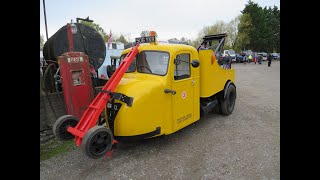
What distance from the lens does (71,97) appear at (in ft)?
17.4

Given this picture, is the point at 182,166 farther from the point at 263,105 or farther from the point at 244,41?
the point at 244,41

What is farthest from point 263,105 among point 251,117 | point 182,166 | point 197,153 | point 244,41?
point 244,41

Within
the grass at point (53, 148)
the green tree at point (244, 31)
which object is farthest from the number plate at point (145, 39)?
the green tree at point (244, 31)

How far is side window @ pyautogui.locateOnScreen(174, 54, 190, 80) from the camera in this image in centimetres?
518

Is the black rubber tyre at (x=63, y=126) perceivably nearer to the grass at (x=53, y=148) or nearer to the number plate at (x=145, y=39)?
the grass at (x=53, y=148)

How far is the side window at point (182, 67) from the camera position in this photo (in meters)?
5.18

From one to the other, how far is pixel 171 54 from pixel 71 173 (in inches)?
112

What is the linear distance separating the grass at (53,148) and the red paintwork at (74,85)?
0.67 metres

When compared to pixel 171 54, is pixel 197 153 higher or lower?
lower

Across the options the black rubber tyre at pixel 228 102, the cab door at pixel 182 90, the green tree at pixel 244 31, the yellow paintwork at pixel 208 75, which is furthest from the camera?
the green tree at pixel 244 31

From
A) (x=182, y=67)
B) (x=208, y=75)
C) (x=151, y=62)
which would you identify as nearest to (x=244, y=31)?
(x=208, y=75)

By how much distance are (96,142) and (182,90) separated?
2142 millimetres

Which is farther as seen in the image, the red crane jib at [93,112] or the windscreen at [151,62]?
the windscreen at [151,62]

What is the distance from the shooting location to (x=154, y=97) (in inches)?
183
